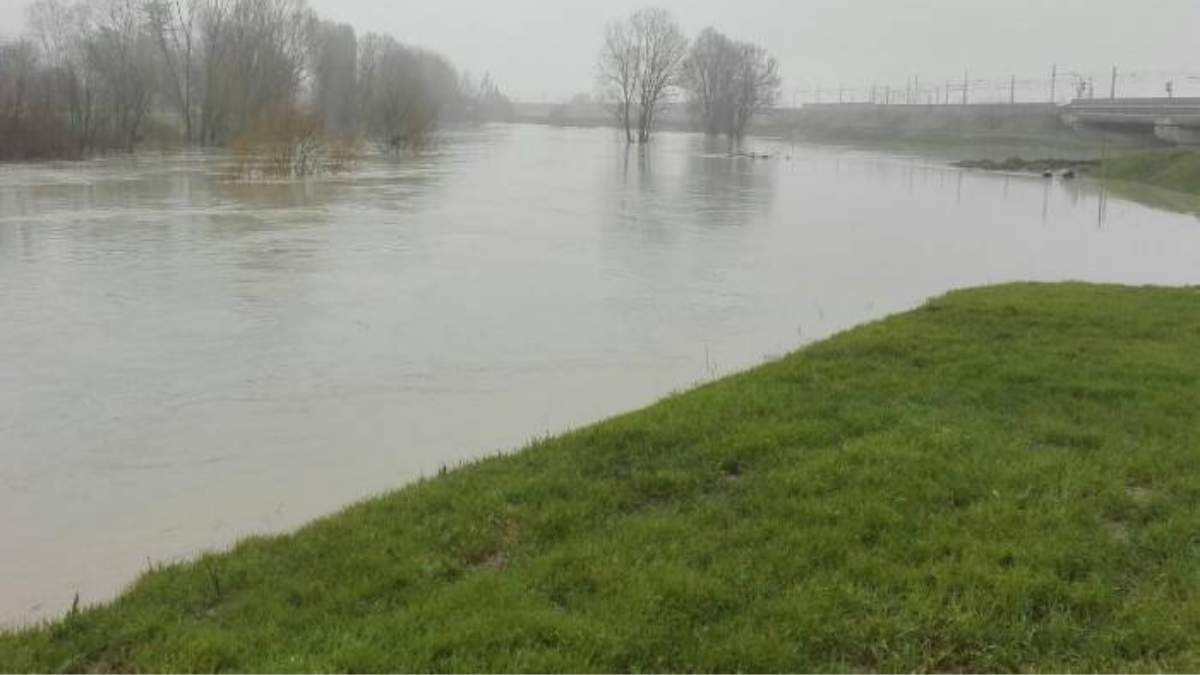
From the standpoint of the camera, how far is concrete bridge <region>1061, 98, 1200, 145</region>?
5075cm

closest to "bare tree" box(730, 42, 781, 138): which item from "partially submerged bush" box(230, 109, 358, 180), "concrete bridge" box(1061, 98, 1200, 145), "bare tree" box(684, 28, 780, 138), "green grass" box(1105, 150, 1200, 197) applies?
"bare tree" box(684, 28, 780, 138)

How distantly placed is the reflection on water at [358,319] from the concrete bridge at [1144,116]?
98.7ft

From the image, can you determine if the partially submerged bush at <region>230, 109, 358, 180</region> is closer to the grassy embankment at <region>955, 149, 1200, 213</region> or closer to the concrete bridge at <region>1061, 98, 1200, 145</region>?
the grassy embankment at <region>955, 149, 1200, 213</region>

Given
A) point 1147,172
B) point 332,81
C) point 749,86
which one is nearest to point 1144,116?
point 1147,172

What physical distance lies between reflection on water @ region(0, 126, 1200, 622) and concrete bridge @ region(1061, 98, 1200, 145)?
30.1 m

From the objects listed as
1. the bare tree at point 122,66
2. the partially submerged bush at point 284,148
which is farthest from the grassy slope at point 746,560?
the bare tree at point 122,66

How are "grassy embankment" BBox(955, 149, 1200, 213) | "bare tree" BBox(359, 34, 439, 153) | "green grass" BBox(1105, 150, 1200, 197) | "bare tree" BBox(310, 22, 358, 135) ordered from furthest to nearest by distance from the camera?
"bare tree" BBox(310, 22, 358, 135)
"bare tree" BBox(359, 34, 439, 153)
"green grass" BBox(1105, 150, 1200, 197)
"grassy embankment" BBox(955, 149, 1200, 213)

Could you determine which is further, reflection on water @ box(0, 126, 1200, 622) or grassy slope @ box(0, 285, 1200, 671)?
reflection on water @ box(0, 126, 1200, 622)

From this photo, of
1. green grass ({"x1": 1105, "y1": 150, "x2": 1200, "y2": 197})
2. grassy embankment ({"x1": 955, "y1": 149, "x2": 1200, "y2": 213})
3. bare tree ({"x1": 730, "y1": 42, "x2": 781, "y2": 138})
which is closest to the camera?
grassy embankment ({"x1": 955, "y1": 149, "x2": 1200, "y2": 213})

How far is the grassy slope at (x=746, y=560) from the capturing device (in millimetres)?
3305

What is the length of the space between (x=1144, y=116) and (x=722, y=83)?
39.3 meters

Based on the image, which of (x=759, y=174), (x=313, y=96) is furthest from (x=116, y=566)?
(x=313, y=96)

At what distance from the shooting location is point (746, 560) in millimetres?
3934

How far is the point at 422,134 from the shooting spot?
53.1 meters
